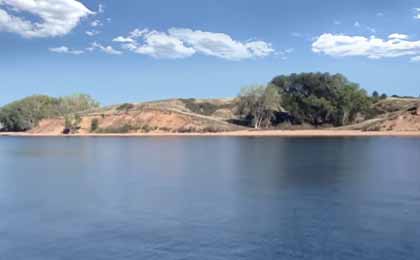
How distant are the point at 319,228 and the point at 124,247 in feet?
32.0

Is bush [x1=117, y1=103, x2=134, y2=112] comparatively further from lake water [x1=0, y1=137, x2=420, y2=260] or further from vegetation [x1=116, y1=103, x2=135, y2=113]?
lake water [x1=0, y1=137, x2=420, y2=260]

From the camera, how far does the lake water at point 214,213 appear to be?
21844 millimetres

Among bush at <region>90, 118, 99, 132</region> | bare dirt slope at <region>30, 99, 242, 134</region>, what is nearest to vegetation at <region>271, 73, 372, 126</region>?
bare dirt slope at <region>30, 99, 242, 134</region>

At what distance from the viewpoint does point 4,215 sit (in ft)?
98.5

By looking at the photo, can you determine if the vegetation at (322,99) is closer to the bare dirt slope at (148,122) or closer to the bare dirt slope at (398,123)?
the bare dirt slope at (398,123)

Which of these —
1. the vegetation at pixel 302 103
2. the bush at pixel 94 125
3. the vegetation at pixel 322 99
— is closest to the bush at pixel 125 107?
the bush at pixel 94 125

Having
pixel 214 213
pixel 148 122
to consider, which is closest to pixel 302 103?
pixel 148 122

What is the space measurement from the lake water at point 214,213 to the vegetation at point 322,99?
100 m

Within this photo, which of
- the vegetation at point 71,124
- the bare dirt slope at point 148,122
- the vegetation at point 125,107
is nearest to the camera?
the bare dirt slope at point 148,122

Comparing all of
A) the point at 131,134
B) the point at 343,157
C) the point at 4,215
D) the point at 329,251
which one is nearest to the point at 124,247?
the point at 329,251

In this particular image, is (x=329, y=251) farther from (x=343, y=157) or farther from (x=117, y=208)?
(x=343, y=157)

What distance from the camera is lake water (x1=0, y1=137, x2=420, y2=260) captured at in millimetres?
21844

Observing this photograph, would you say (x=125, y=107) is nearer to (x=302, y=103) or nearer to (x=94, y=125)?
(x=94, y=125)

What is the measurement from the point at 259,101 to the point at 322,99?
19262 mm
